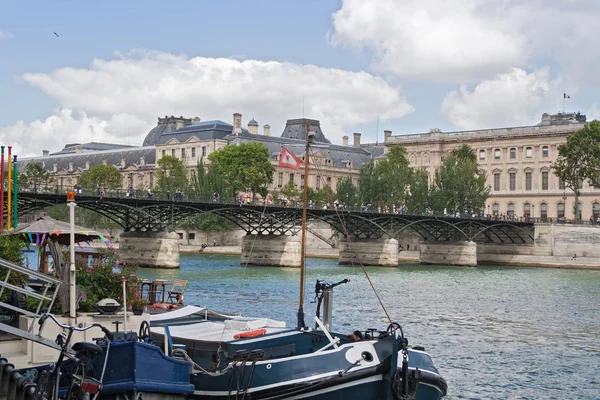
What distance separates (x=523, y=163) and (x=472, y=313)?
282ft

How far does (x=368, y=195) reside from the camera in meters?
103

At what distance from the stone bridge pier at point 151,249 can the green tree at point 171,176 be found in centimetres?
2666

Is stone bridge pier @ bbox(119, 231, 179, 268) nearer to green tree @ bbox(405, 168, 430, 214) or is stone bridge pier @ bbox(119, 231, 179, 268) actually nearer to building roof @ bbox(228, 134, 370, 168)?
green tree @ bbox(405, 168, 430, 214)

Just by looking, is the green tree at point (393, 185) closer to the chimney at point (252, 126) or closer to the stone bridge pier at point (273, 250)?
the stone bridge pier at point (273, 250)

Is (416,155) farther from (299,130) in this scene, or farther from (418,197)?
(418,197)

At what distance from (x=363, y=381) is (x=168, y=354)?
147 inches

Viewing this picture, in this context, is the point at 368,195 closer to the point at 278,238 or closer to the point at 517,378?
the point at 278,238

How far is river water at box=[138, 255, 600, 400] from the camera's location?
2789 cm

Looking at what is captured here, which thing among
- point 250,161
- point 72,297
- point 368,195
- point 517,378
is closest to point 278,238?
point 368,195

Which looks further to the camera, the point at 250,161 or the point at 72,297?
the point at 250,161

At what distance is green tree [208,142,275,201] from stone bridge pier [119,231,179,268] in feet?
138

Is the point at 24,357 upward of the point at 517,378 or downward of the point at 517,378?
upward

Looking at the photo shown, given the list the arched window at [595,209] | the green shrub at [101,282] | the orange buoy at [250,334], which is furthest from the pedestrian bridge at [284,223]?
the orange buoy at [250,334]

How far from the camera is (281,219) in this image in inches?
3216
